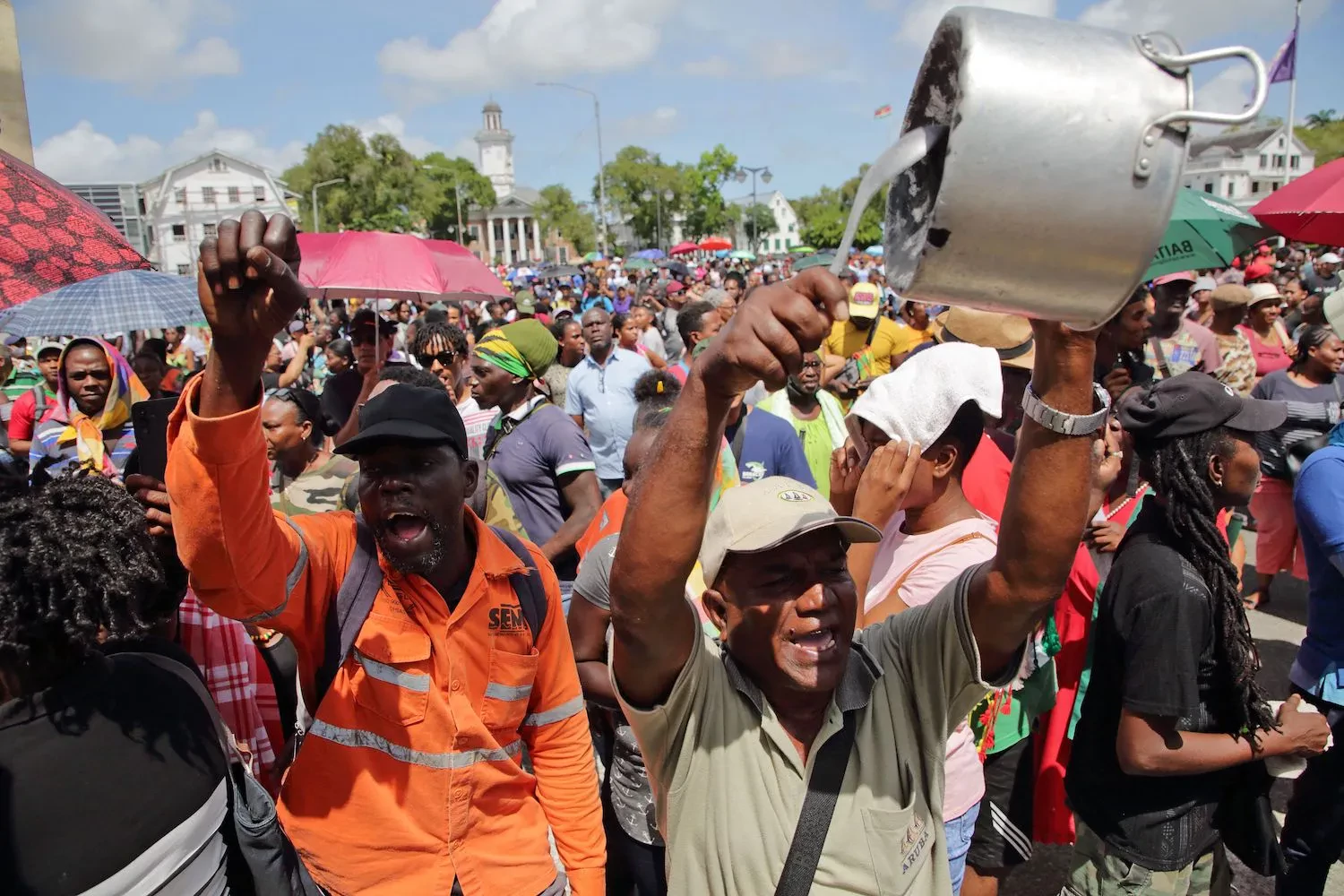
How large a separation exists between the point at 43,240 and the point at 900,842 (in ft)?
7.43

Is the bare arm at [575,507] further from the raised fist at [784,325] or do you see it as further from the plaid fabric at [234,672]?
the raised fist at [784,325]

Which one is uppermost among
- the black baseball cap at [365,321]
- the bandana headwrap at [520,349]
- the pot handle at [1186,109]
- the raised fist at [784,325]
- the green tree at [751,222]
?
the green tree at [751,222]

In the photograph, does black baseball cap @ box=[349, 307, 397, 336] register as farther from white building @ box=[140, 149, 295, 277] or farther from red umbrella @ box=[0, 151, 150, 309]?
white building @ box=[140, 149, 295, 277]

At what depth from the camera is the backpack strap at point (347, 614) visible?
2088mm

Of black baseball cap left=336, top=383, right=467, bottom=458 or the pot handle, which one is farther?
black baseball cap left=336, top=383, right=467, bottom=458

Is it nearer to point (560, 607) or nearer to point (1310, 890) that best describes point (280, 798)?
point (560, 607)

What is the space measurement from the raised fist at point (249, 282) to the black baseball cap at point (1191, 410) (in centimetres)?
235

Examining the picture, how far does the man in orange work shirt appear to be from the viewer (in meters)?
2.07

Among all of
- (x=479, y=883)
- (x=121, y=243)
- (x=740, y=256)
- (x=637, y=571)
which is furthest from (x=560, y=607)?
(x=740, y=256)

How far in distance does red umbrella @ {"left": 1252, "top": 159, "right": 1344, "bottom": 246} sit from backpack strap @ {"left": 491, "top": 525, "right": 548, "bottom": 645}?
3.99m

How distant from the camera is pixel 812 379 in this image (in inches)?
201

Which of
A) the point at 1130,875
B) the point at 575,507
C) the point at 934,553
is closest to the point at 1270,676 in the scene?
the point at 1130,875

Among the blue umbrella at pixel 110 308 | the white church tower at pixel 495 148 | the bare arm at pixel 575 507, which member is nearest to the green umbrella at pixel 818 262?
the bare arm at pixel 575 507

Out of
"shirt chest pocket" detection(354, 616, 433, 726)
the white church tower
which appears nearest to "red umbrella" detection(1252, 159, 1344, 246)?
"shirt chest pocket" detection(354, 616, 433, 726)
